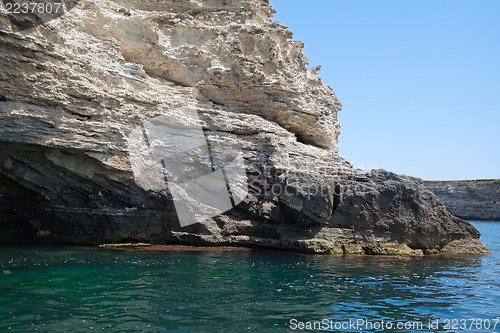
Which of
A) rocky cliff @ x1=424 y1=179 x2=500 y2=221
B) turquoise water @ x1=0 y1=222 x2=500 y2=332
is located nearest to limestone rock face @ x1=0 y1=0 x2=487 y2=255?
turquoise water @ x1=0 y1=222 x2=500 y2=332

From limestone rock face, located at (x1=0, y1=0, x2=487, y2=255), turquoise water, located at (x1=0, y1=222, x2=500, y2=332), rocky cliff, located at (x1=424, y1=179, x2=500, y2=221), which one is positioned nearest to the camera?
turquoise water, located at (x1=0, y1=222, x2=500, y2=332)

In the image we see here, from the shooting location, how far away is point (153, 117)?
60.6 ft

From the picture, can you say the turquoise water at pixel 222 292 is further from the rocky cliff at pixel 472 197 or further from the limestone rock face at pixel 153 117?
the rocky cliff at pixel 472 197

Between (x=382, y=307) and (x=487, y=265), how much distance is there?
9.63m

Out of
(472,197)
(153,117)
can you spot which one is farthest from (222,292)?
(472,197)

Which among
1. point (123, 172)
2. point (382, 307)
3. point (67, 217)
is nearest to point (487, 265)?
point (382, 307)

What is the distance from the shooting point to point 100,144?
17016mm

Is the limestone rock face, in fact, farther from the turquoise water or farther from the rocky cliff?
the rocky cliff

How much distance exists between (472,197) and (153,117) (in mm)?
62918

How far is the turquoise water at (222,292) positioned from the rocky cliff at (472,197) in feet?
179

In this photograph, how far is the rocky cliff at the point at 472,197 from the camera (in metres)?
62.9

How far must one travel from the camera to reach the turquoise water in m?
8.20

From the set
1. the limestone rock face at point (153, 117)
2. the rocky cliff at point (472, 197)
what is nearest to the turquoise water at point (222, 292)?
the limestone rock face at point (153, 117)

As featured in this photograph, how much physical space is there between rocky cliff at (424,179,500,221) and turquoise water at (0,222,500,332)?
179 ft
